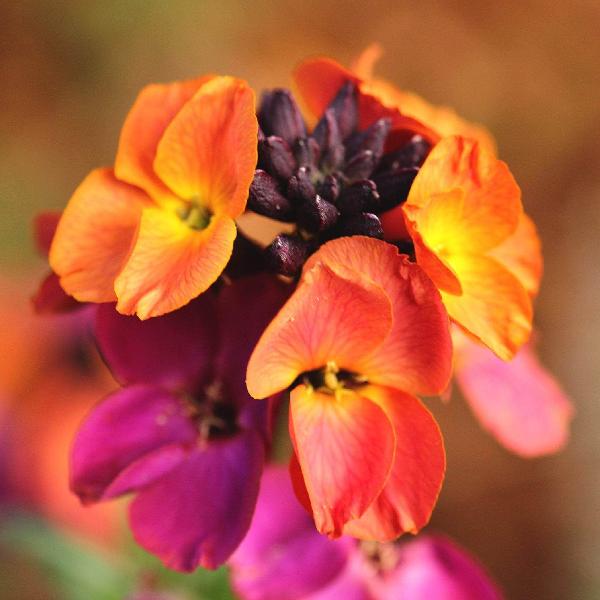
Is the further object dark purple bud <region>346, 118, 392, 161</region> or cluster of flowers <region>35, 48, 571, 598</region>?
dark purple bud <region>346, 118, 392, 161</region>

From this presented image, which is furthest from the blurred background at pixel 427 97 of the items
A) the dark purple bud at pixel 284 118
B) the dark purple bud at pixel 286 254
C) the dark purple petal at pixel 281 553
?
the dark purple bud at pixel 286 254

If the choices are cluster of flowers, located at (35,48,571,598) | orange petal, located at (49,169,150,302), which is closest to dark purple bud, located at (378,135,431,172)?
cluster of flowers, located at (35,48,571,598)

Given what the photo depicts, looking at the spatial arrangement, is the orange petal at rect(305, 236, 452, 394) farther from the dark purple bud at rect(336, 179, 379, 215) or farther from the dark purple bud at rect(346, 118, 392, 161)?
the dark purple bud at rect(346, 118, 392, 161)

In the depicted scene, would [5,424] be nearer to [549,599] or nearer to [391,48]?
[549,599]

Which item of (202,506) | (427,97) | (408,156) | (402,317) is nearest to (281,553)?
(202,506)

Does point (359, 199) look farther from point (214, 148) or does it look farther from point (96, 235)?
point (96, 235)

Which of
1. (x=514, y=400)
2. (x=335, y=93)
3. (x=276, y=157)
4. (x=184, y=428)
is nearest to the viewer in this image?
(x=276, y=157)

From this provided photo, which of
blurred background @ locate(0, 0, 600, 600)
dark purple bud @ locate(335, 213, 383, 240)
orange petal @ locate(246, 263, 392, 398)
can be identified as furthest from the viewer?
blurred background @ locate(0, 0, 600, 600)

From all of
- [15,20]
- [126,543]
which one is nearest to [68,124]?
[15,20]

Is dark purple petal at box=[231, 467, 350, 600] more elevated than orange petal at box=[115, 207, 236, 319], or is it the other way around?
orange petal at box=[115, 207, 236, 319]
